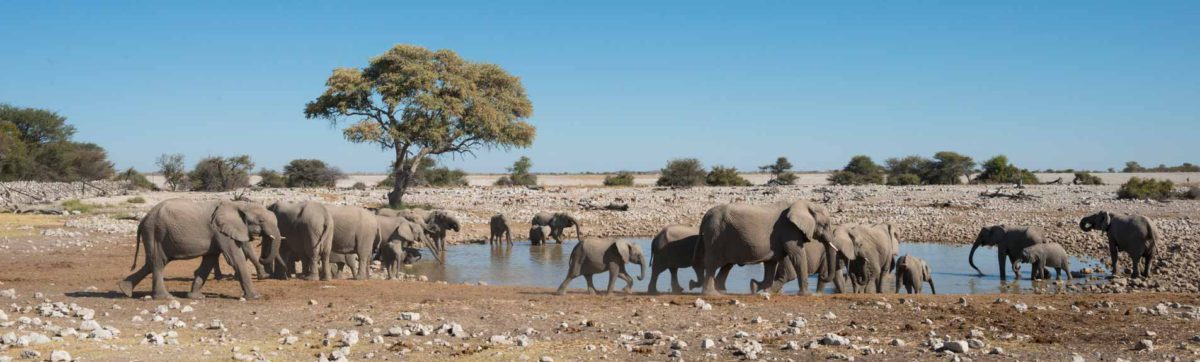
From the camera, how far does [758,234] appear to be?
14.4 meters

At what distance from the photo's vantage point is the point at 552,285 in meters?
18.4

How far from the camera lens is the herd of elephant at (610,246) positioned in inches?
503

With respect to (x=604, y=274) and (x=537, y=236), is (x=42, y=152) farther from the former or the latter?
(x=604, y=274)

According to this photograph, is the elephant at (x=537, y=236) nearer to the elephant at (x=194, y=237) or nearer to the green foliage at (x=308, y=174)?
the elephant at (x=194, y=237)

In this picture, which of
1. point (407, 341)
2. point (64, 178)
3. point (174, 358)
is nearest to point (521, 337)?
point (407, 341)

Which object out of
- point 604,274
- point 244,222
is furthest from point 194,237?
point 604,274

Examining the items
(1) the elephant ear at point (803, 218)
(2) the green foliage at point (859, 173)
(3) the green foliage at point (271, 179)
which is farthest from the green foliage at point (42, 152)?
(2) the green foliage at point (859, 173)

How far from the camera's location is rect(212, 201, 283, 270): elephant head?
42.0ft

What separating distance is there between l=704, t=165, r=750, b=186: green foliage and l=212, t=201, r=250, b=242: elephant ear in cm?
5328

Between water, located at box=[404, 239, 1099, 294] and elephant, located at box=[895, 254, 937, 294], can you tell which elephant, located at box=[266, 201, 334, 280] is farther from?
elephant, located at box=[895, 254, 937, 294]

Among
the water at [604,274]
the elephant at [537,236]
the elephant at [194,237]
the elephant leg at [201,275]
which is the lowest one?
the water at [604,274]

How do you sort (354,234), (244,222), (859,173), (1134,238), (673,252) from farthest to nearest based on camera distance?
(859,173) < (1134,238) < (354,234) < (673,252) < (244,222)

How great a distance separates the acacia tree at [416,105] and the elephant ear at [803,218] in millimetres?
24493

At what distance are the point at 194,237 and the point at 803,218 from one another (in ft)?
28.9
